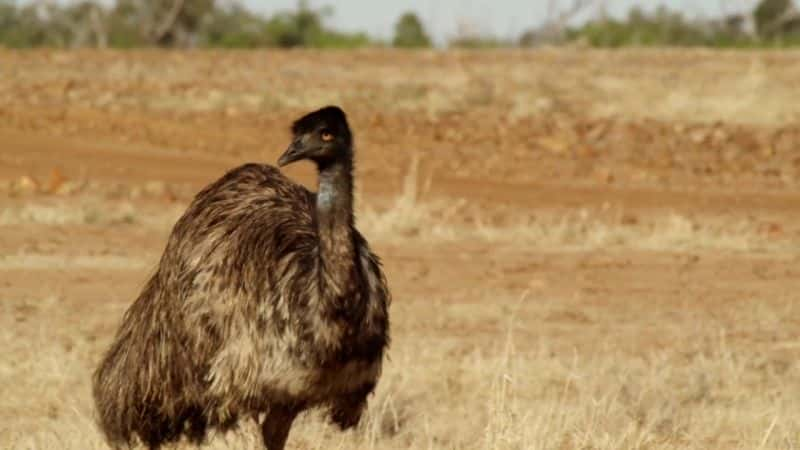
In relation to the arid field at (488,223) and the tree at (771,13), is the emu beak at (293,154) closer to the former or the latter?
the arid field at (488,223)

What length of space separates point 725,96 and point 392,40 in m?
14.2

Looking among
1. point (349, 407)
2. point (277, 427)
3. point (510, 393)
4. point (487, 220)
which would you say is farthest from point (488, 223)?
point (349, 407)

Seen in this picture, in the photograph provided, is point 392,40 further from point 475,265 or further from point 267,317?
point 267,317

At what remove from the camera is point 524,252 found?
13930mm

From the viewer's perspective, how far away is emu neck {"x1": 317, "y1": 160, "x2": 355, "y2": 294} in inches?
245

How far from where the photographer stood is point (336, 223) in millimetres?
6270

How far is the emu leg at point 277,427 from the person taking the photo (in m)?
6.68

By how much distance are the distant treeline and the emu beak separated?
28.8 m

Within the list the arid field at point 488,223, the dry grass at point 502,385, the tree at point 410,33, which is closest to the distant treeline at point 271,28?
the tree at point 410,33

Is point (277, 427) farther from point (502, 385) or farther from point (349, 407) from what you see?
point (502, 385)

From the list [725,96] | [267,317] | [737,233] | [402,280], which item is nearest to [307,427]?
[267,317]

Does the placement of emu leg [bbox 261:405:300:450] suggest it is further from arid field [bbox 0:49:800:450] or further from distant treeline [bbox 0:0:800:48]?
distant treeline [bbox 0:0:800:48]

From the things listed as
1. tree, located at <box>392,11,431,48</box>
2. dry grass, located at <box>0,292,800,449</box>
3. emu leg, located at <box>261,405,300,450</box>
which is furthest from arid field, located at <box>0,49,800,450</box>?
tree, located at <box>392,11,431,48</box>

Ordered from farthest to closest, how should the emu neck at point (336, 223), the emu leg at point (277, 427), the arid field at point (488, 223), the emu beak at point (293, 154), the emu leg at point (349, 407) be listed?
the arid field at point (488, 223)
the emu leg at point (277, 427)
the emu leg at point (349, 407)
the emu beak at point (293, 154)
the emu neck at point (336, 223)
